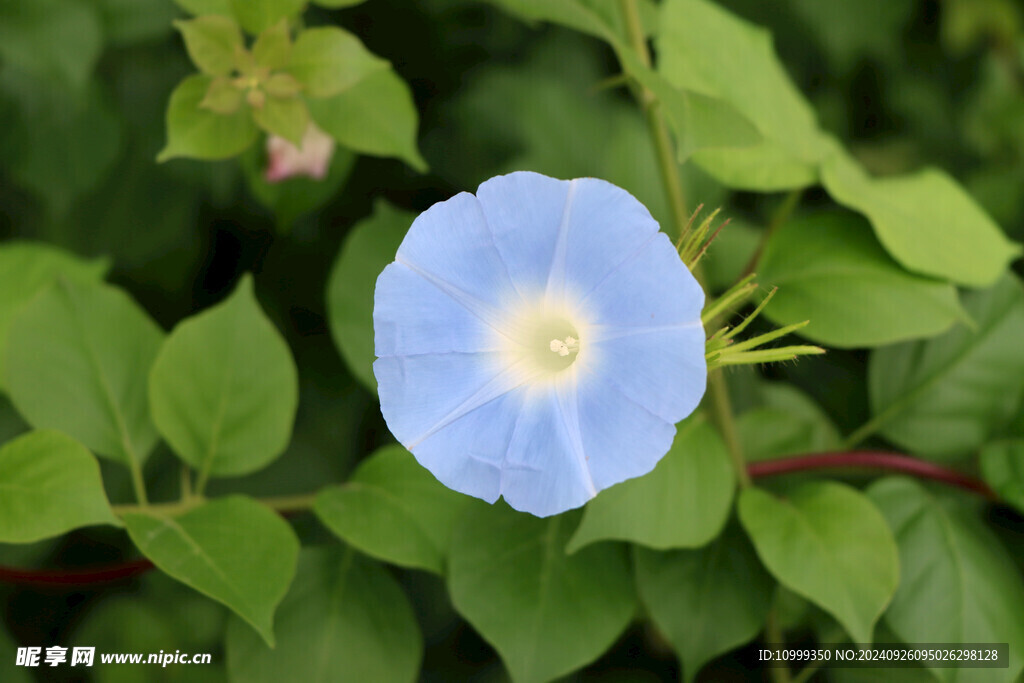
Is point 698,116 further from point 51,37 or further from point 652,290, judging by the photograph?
point 51,37

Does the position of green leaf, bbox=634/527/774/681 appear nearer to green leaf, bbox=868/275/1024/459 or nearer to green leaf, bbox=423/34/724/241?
green leaf, bbox=868/275/1024/459

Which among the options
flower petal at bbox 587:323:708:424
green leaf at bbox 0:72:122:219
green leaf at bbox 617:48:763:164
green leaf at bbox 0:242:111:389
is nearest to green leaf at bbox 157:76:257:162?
green leaf at bbox 0:242:111:389

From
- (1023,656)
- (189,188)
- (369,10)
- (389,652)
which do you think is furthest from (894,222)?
(189,188)

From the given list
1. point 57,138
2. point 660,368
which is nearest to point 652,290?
point 660,368

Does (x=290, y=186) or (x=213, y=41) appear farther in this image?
(x=290, y=186)

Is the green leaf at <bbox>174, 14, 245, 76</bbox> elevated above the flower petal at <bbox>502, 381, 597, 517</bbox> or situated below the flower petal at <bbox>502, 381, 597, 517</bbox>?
above

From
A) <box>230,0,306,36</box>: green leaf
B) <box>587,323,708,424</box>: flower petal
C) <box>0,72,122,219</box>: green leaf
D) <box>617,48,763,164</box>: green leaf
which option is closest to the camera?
<box>587,323,708,424</box>: flower petal
